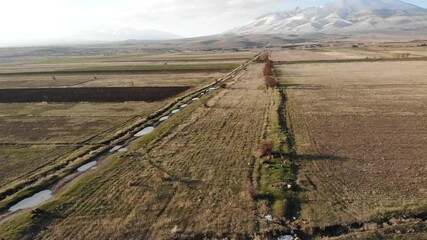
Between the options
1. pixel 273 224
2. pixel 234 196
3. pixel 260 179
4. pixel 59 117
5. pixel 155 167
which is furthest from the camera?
pixel 59 117

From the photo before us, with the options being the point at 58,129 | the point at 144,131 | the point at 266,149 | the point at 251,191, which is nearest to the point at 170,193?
the point at 251,191

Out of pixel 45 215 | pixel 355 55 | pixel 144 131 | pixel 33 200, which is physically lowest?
pixel 355 55

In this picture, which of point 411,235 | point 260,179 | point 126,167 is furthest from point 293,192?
point 126,167

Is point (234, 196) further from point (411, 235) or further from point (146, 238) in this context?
point (411, 235)

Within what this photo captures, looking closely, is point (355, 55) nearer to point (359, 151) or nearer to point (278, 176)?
point (359, 151)

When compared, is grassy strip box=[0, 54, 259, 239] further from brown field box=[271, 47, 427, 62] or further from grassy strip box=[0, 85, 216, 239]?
brown field box=[271, 47, 427, 62]

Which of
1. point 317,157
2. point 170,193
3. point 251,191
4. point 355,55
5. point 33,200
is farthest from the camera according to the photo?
point 355,55
